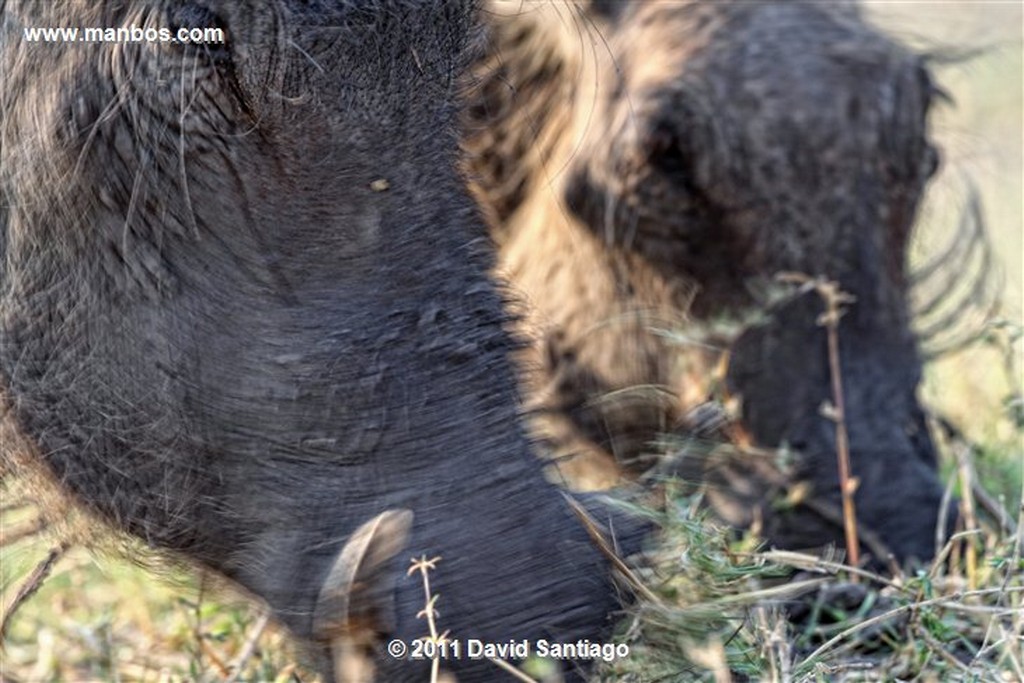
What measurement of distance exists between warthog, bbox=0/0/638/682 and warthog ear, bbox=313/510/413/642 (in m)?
0.01

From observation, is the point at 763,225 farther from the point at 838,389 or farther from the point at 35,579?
the point at 35,579

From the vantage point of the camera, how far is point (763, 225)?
299 centimetres

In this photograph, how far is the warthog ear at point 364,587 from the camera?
165 centimetres

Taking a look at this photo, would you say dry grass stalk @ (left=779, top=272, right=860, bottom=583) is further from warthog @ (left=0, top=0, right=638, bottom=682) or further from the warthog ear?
the warthog ear

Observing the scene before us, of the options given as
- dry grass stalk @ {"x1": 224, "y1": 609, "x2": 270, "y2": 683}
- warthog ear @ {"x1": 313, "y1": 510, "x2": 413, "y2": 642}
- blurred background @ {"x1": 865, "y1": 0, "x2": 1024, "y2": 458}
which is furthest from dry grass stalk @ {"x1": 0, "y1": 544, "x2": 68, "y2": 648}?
blurred background @ {"x1": 865, "y1": 0, "x2": 1024, "y2": 458}

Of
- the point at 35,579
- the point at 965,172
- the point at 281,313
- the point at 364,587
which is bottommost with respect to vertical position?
the point at 965,172

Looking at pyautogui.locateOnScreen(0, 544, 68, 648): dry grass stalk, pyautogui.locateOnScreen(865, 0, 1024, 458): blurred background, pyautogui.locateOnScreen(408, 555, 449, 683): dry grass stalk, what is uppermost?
pyautogui.locateOnScreen(408, 555, 449, 683): dry grass stalk

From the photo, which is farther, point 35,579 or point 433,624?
point 35,579

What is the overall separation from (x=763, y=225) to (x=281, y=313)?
1416 mm

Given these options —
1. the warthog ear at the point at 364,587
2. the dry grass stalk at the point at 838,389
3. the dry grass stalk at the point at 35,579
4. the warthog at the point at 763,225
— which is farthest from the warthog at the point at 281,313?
the warthog at the point at 763,225

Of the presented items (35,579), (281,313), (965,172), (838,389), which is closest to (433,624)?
(281,313)

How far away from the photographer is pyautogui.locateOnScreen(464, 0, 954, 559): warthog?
297cm

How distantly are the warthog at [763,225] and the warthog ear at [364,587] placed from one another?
1.22m

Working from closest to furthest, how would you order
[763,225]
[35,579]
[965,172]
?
[35,579] < [763,225] < [965,172]
